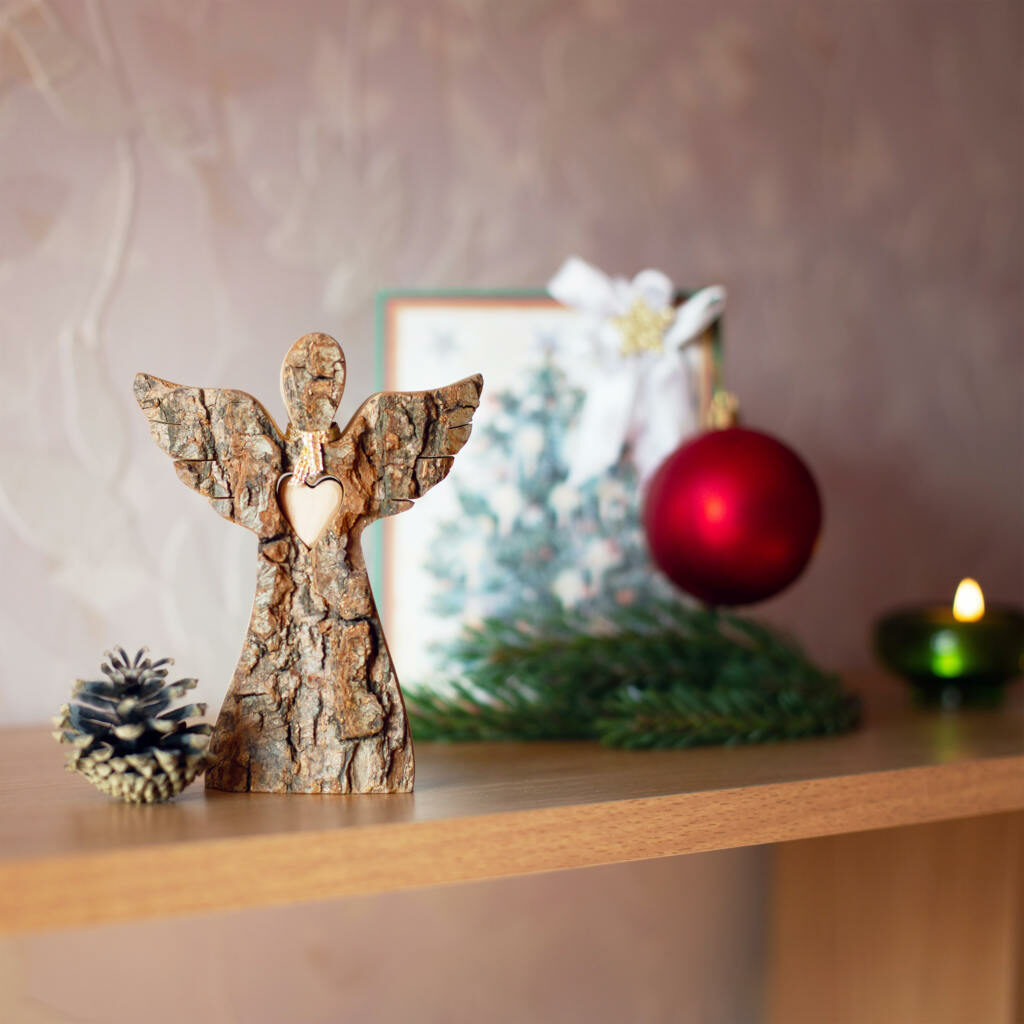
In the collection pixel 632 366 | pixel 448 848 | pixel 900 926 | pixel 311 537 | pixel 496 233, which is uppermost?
pixel 496 233

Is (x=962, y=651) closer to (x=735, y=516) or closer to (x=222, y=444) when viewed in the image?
(x=735, y=516)

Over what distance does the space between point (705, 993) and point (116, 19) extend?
80cm

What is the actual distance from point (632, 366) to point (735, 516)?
13cm

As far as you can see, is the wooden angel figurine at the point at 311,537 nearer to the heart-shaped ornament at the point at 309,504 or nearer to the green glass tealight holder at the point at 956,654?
the heart-shaped ornament at the point at 309,504

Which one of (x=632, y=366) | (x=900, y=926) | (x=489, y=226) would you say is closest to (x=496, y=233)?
(x=489, y=226)

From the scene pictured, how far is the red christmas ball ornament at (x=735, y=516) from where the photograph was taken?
63cm

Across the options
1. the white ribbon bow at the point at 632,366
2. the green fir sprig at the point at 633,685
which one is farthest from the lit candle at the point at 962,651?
the white ribbon bow at the point at 632,366

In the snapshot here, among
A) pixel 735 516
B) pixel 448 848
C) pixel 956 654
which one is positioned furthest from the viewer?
pixel 956 654

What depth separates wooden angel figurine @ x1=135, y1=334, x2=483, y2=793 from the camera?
18.0 inches

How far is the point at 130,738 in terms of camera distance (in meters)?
0.42

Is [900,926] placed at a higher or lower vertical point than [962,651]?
lower

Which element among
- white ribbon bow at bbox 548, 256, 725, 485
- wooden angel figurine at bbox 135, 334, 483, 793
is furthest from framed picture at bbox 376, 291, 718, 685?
wooden angel figurine at bbox 135, 334, 483, 793

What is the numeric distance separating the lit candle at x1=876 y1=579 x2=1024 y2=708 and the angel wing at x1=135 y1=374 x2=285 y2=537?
0.48 meters

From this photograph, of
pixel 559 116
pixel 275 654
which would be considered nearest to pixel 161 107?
pixel 559 116
